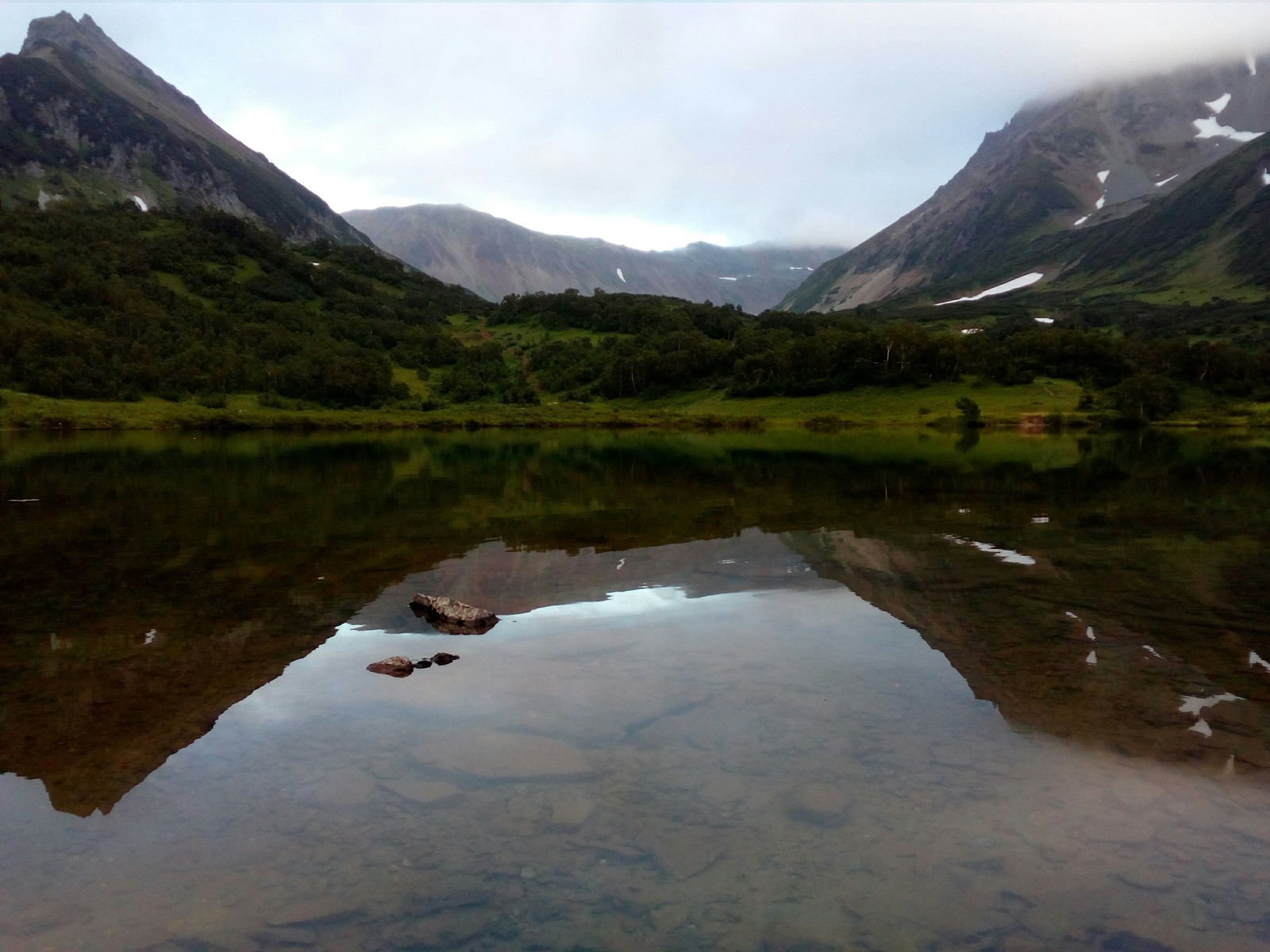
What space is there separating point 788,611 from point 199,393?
137 meters

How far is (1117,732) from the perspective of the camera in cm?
965

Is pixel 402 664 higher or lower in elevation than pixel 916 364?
lower

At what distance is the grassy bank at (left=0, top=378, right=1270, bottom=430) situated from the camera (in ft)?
352

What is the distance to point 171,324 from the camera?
A: 149000 millimetres

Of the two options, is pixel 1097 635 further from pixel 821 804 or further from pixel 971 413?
pixel 971 413

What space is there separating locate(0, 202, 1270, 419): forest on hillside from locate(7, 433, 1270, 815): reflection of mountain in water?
89960mm

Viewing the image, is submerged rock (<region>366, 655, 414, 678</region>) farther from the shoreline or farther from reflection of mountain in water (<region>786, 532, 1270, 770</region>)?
the shoreline

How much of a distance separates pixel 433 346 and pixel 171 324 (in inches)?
2018

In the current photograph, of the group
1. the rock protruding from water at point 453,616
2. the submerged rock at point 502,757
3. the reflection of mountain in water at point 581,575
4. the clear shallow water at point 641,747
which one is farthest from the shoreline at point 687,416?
the submerged rock at point 502,757

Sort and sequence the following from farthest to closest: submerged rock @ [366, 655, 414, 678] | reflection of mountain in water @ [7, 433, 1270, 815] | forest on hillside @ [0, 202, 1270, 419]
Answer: forest on hillside @ [0, 202, 1270, 419] → submerged rock @ [366, 655, 414, 678] → reflection of mountain in water @ [7, 433, 1270, 815]

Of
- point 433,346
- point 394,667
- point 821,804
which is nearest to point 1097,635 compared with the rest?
point 821,804

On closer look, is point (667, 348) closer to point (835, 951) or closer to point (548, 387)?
point (548, 387)

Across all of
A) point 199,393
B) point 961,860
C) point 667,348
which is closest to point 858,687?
point 961,860

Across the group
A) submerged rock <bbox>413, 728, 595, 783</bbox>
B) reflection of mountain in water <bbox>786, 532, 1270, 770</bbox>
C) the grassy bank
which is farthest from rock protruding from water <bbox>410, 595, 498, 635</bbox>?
the grassy bank
